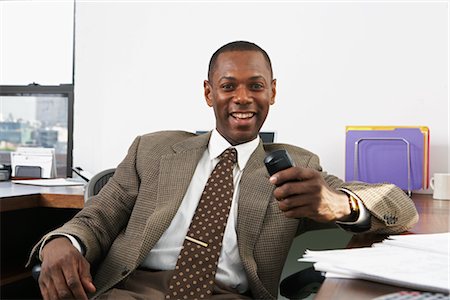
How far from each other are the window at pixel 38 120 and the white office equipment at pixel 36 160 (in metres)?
0.11

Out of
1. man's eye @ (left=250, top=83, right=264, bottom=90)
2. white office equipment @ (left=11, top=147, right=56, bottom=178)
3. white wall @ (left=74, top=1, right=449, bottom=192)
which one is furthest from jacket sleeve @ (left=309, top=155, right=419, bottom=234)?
white office equipment @ (left=11, top=147, right=56, bottom=178)

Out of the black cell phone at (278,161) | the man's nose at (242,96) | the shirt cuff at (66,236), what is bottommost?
the shirt cuff at (66,236)

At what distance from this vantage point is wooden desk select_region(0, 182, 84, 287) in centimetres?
230

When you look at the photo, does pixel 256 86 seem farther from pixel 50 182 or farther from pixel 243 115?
pixel 50 182

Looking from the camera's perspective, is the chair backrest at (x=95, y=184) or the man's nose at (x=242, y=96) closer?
the man's nose at (x=242, y=96)

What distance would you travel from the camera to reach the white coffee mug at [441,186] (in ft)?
6.75

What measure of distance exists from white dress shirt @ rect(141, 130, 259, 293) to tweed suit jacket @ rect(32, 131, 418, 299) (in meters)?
0.03

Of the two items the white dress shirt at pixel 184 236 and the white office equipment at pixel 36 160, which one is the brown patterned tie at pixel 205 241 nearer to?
the white dress shirt at pixel 184 236

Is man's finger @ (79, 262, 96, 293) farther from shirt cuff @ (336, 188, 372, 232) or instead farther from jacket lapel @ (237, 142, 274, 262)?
shirt cuff @ (336, 188, 372, 232)

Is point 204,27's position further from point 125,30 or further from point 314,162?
point 314,162

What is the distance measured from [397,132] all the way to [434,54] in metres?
0.37

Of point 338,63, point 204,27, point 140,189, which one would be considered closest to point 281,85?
point 338,63

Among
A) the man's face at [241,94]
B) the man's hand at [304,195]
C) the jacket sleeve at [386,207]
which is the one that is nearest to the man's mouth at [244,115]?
the man's face at [241,94]

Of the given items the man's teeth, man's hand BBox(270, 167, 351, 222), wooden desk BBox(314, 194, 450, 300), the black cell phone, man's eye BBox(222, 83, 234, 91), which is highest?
man's eye BBox(222, 83, 234, 91)
